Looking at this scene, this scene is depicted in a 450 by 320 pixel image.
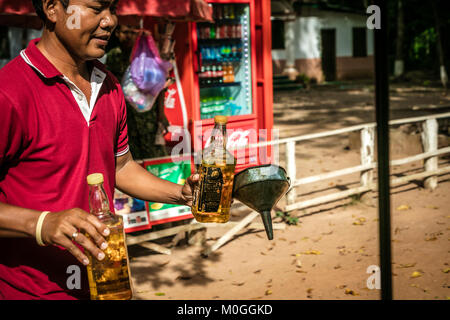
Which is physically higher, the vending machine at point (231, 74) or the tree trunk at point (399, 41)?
the tree trunk at point (399, 41)

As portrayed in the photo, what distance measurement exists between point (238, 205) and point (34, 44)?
4.74m

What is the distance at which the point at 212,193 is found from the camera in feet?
7.06

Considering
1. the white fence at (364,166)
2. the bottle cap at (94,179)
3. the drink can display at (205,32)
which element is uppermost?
the drink can display at (205,32)

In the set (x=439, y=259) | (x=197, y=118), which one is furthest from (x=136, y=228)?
(x=439, y=259)

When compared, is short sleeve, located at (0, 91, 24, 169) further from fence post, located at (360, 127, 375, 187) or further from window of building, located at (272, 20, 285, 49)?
window of building, located at (272, 20, 285, 49)

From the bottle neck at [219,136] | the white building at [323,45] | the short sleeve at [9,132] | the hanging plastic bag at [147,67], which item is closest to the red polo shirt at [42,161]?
the short sleeve at [9,132]

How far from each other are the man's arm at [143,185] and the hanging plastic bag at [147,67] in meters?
3.34

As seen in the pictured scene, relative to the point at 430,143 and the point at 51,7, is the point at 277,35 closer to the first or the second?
the point at 430,143

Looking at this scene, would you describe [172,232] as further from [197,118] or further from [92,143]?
[92,143]

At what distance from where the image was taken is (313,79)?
26.6 meters

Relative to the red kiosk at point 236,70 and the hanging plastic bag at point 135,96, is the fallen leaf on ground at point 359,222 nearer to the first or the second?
the red kiosk at point 236,70

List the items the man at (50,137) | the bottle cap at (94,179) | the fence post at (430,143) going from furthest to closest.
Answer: the fence post at (430,143)
the man at (50,137)
the bottle cap at (94,179)

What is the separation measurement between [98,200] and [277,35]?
2471 cm

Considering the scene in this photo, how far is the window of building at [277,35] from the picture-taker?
83.0ft
